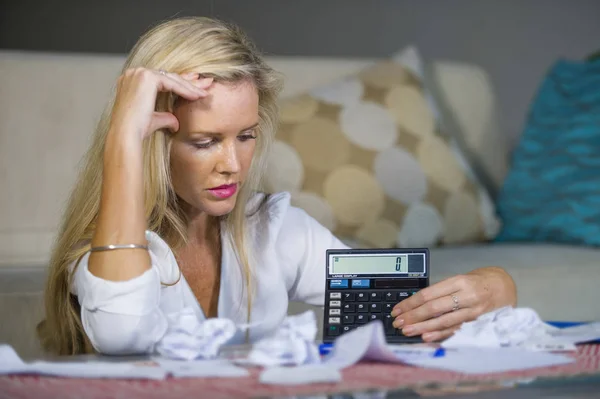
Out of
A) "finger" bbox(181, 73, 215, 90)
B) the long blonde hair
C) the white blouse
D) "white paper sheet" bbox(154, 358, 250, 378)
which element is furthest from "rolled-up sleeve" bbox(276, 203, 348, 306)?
"white paper sheet" bbox(154, 358, 250, 378)

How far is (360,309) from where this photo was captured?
105 centimetres

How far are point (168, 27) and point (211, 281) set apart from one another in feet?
1.19

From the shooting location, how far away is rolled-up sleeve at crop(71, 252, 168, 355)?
0.95 meters

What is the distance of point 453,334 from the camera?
1.01 metres

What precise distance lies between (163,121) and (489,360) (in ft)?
1.63

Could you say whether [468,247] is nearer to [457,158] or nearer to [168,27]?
[457,158]

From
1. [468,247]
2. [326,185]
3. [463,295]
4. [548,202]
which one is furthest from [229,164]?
[548,202]

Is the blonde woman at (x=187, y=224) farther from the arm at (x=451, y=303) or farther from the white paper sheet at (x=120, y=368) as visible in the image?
the white paper sheet at (x=120, y=368)

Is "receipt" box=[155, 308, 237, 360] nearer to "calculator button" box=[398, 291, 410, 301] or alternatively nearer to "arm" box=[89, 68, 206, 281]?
"arm" box=[89, 68, 206, 281]

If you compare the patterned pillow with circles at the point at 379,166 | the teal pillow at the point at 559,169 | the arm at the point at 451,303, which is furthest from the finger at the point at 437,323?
the teal pillow at the point at 559,169

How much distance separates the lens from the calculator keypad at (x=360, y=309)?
103 cm

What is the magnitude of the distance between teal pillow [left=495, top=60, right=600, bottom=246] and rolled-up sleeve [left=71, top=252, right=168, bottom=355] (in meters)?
1.28

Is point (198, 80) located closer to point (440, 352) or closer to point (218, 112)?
point (218, 112)

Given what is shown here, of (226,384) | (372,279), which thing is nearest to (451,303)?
(372,279)
